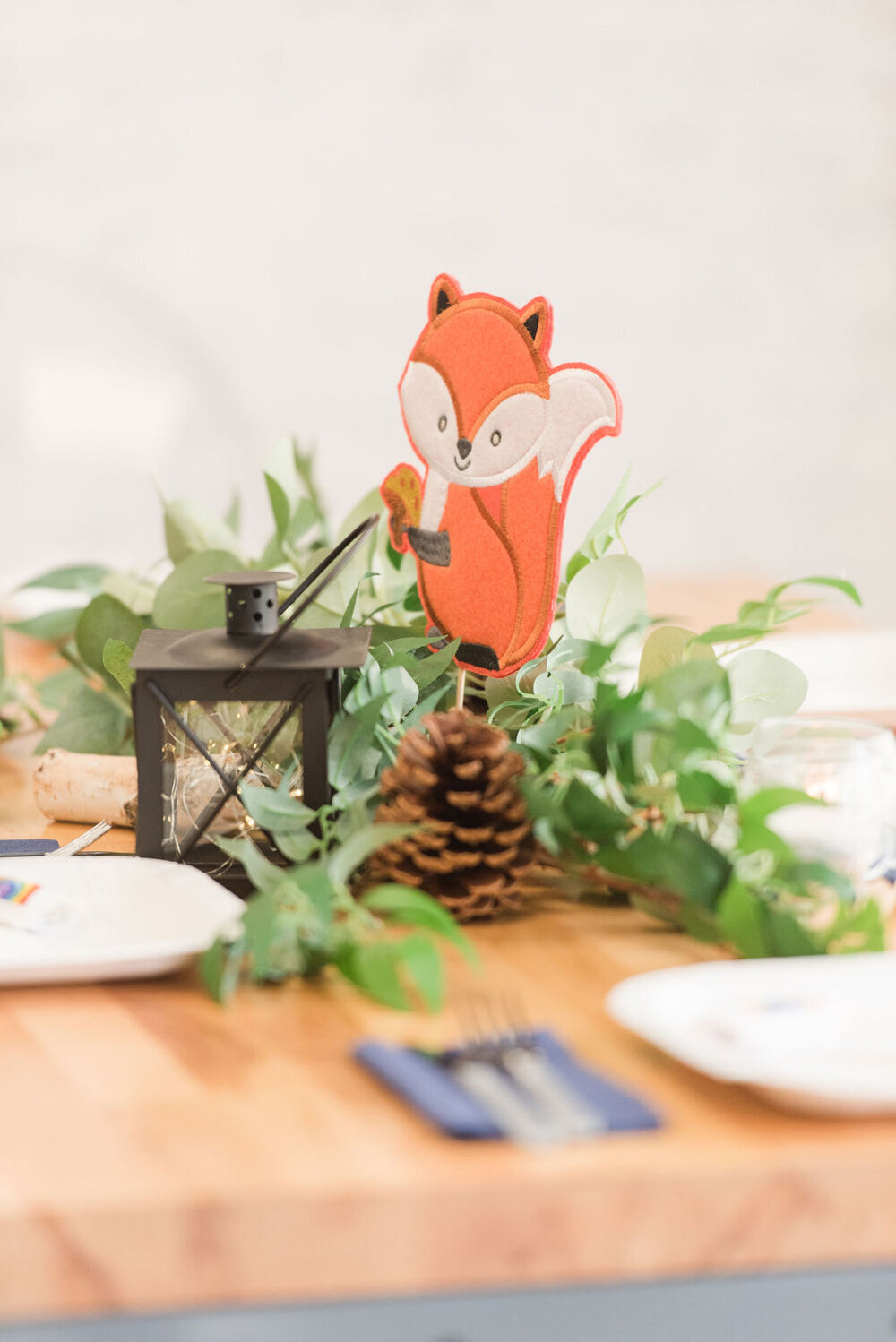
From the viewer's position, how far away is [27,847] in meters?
0.90

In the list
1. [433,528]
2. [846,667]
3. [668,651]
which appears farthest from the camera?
[846,667]

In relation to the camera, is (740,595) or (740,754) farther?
(740,595)

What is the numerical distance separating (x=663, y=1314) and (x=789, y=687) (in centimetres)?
41

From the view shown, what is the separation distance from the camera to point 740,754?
86cm

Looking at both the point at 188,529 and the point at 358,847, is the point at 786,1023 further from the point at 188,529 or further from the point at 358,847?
the point at 188,529

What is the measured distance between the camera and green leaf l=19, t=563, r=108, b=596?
54.2 inches

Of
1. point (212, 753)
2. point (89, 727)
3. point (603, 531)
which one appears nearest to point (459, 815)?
point (212, 753)

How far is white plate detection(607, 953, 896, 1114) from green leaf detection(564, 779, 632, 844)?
11cm

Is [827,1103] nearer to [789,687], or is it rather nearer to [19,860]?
[789,687]

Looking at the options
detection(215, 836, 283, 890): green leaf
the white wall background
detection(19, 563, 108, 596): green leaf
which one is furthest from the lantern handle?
the white wall background

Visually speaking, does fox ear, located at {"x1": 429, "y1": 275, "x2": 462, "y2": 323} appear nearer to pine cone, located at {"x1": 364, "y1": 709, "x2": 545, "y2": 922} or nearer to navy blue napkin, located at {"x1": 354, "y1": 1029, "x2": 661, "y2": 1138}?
pine cone, located at {"x1": 364, "y1": 709, "x2": 545, "y2": 922}

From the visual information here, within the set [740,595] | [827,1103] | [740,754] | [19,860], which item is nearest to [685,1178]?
[827,1103]

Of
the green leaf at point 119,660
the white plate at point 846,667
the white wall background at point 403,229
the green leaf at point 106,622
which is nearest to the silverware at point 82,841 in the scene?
the green leaf at point 119,660

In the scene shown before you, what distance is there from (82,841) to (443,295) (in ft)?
1.48
